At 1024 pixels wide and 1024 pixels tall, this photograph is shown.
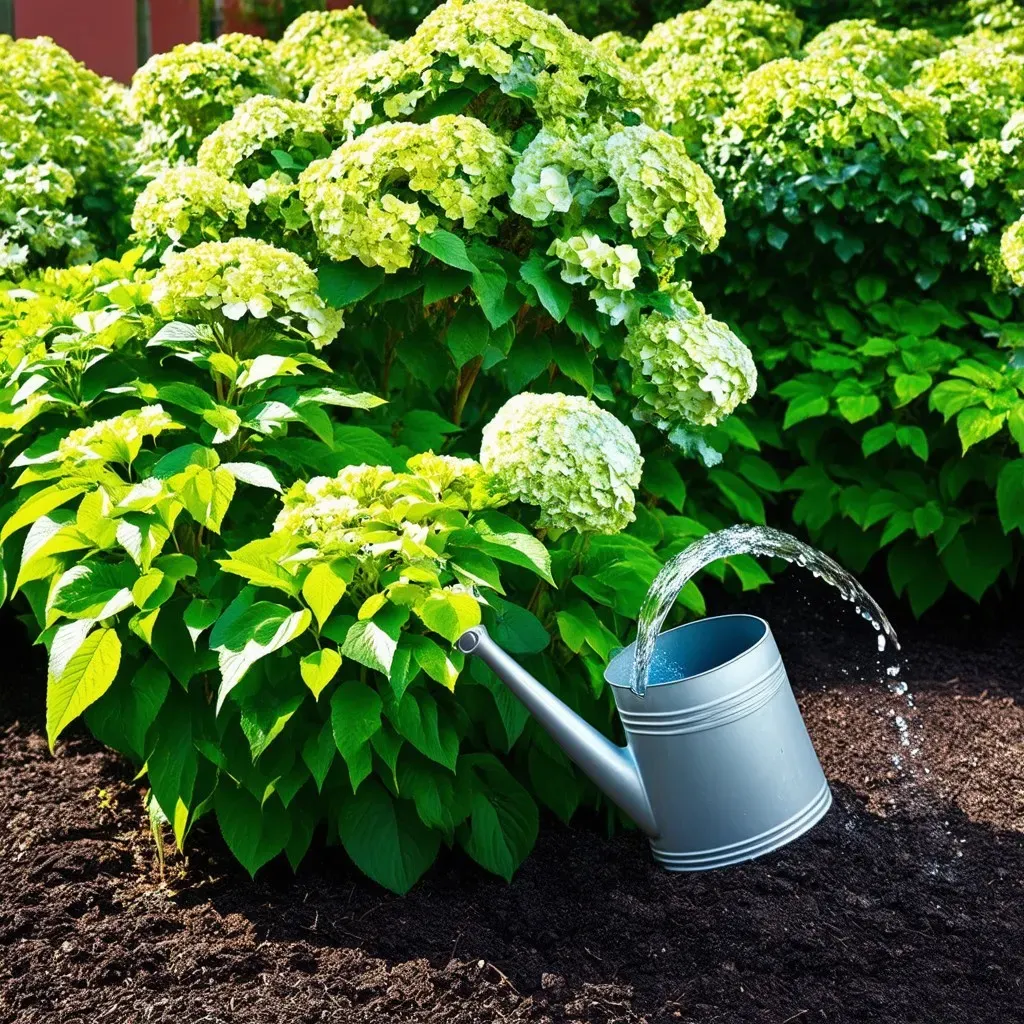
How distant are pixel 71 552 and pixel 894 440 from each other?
250 centimetres

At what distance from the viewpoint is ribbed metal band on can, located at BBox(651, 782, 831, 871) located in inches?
94.3

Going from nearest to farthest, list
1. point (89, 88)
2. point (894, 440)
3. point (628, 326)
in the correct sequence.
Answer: point (628, 326)
point (894, 440)
point (89, 88)

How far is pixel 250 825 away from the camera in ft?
7.77

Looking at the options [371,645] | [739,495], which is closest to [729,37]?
[739,495]

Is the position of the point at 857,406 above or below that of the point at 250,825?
above

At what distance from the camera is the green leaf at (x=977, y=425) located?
3.43m

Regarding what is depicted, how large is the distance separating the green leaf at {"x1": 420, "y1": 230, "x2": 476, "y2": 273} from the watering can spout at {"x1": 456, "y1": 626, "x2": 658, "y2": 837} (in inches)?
33.5

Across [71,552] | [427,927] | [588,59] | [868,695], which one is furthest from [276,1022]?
[588,59]

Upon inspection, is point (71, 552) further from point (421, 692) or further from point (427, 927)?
point (427, 927)

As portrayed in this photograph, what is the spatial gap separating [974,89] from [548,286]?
2.39m

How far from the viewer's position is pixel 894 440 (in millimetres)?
3928

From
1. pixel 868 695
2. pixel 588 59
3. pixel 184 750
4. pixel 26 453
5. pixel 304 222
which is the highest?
pixel 588 59

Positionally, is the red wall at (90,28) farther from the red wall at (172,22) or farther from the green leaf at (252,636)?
the green leaf at (252,636)

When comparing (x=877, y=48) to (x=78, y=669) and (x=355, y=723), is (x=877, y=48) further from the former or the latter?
(x=78, y=669)
